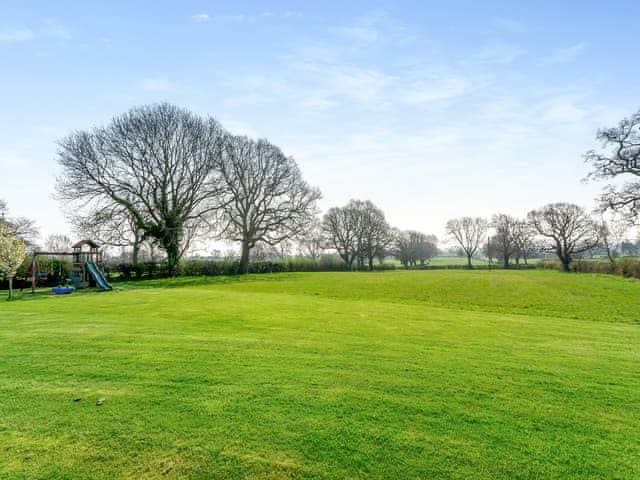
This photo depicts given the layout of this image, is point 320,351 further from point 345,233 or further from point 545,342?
point 345,233

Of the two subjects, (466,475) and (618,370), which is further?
(618,370)

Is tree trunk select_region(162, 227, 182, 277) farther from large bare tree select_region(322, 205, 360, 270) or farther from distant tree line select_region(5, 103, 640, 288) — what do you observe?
large bare tree select_region(322, 205, 360, 270)

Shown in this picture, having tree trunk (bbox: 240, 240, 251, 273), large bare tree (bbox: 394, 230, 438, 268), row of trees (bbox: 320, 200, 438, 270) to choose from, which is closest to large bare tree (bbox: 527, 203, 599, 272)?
row of trees (bbox: 320, 200, 438, 270)

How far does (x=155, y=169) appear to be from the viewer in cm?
3148

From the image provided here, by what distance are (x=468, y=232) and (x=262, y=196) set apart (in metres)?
60.1

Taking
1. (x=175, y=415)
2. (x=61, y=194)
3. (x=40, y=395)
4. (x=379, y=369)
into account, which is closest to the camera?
(x=175, y=415)

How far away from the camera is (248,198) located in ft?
122

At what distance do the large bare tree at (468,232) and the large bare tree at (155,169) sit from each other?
207 feet

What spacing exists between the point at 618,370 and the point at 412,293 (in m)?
15.7

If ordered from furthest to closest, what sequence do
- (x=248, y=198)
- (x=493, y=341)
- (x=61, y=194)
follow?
(x=248, y=198) → (x=61, y=194) → (x=493, y=341)

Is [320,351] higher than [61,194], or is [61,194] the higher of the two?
[61,194]

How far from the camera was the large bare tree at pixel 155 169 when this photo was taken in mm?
28984

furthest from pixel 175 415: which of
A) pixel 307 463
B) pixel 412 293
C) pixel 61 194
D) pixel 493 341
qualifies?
pixel 61 194

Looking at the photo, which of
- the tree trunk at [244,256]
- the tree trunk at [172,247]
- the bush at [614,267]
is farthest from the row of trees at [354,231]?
the tree trunk at [172,247]
